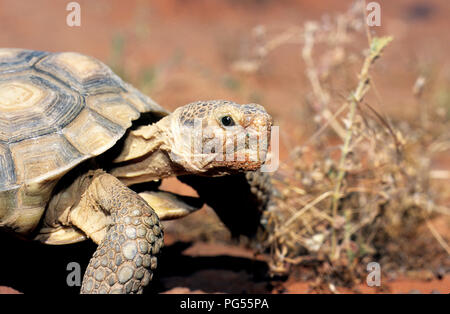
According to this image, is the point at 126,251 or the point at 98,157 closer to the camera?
the point at 126,251

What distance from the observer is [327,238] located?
3.22 metres

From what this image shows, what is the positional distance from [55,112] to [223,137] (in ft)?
3.33

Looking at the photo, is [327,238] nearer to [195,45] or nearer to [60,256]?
[60,256]

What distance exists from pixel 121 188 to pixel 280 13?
51.9 ft

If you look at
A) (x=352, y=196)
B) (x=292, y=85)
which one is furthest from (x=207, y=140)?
(x=292, y=85)

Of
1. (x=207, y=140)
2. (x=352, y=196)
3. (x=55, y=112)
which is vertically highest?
(x=55, y=112)

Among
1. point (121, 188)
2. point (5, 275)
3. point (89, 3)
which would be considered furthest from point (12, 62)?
point (89, 3)

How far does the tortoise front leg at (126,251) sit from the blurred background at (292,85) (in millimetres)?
921

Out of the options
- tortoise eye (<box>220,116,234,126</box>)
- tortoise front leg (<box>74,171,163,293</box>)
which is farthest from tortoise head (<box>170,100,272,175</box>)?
tortoise front leg (<box>74,171,163,293</box>)

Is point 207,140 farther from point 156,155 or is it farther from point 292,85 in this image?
point 292,85

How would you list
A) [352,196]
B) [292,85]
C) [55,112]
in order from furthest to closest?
[292,85] → [352,196] → [55,112]

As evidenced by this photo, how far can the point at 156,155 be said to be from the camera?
261cm

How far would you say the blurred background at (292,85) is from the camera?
10.7 feet

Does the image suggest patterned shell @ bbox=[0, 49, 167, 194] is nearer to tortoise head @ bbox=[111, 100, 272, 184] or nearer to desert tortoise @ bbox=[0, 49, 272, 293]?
desert tortoise @ bbox=[0, 49, 272, 293]
